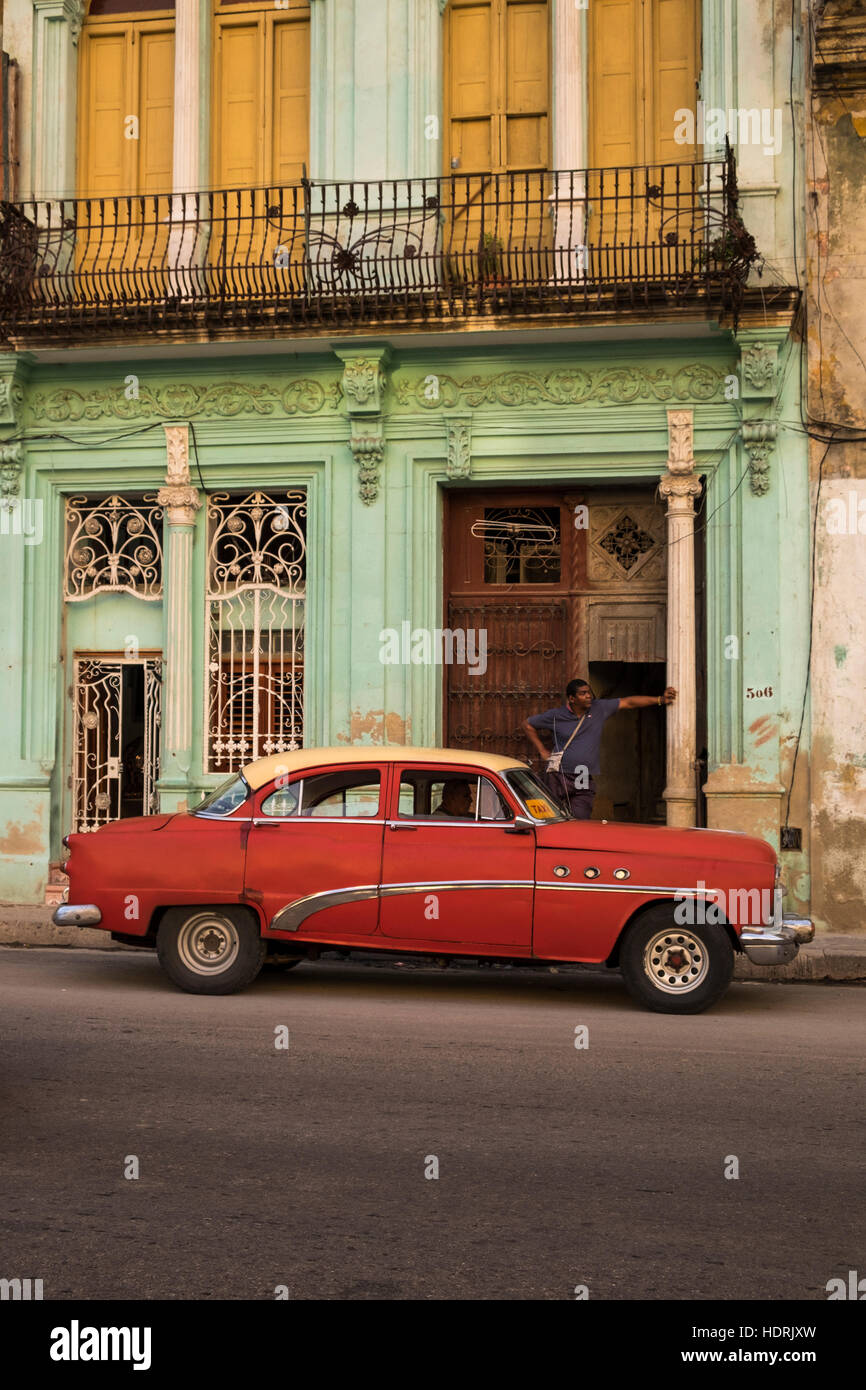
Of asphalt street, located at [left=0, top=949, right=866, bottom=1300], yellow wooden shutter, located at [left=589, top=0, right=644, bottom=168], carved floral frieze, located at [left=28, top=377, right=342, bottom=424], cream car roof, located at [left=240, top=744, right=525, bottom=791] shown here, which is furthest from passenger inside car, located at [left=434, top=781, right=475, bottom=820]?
yellow wooden shutter, located at [left=589, top=0, right=644, bottom=168]

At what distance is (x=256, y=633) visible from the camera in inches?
565

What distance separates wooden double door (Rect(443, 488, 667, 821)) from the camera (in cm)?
1413

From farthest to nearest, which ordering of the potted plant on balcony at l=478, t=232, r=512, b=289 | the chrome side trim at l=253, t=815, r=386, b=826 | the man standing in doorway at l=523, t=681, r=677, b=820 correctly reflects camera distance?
the potted plant on balcony at l=478, t=232, r=512, b=289 < the man standing in doorway at l=523, t=681, r=677, b=820 < the chrome side trim at l=253, t=815, r=386, b=826

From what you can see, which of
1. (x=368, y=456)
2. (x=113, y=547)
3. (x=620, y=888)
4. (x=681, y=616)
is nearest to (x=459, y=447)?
(x=368, y=456)

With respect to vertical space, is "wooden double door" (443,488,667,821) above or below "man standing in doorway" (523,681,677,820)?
above

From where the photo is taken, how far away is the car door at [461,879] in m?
8.98

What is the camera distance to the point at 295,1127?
5914 millimetres

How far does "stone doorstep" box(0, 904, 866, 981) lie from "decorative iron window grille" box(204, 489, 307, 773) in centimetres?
245

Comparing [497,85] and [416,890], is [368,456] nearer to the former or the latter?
[497,85]

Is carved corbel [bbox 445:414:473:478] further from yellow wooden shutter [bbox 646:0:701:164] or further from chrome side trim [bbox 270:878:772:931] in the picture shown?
chrome side trim [bbox 270:878:772:931]

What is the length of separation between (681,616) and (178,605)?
186 inches

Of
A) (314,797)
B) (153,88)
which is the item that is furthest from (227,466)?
(314,797)
